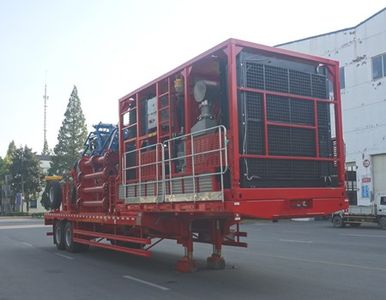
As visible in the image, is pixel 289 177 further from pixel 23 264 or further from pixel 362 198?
pixel 362 198

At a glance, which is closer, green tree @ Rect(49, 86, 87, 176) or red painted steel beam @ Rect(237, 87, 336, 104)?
red painted steel beam @ Rect(237, 87, 336, 104)

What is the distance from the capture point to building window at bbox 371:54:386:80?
35.5 meters

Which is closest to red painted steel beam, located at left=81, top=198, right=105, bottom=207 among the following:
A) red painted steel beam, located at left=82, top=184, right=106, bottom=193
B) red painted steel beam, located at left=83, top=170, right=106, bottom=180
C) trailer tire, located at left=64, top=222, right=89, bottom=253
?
red painted steel beam, located at left=82, top=184, right=106, bottom=193

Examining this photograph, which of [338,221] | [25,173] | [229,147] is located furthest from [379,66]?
[25,173]

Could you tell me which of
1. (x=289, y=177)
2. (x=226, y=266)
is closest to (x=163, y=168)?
(x=289, y=177)

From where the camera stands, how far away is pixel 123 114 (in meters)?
13.0

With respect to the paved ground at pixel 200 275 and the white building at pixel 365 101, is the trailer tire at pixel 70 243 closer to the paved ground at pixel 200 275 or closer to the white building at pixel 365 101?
the paved ground at pixel 200 275

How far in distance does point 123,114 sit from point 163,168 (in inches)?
123

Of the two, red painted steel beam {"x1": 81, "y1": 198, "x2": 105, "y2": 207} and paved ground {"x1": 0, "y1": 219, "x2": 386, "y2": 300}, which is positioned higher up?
red painted steel beam {"x1": 81, "y1": 198, "x2": 105, "y2": 207}

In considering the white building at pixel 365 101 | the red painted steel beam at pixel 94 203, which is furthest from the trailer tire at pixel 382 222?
the red painted steel beam at pixel 94 203

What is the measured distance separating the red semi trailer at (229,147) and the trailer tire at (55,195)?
Answer: 19.0 feet

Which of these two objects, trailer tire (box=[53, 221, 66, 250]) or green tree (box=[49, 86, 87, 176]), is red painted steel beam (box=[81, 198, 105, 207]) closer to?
trailer tire (box=[53, 221, 66, 250])

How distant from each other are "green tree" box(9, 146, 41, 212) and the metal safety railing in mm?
65104

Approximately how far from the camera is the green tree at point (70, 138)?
75.3m
